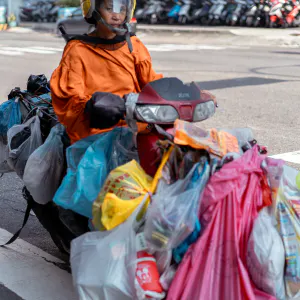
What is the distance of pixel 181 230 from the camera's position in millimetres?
2438

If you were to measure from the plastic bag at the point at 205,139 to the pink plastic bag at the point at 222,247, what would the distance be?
0.38 feet

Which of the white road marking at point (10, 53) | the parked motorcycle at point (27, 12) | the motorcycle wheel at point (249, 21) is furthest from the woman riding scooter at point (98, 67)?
the parked motorcycle at point (27, 12)

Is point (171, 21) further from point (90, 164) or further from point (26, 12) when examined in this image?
point (90, 164)

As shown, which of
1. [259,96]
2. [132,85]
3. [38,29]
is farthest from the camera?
[38,29]

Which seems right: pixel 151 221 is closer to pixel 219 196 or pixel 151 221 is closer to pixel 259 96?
pixel 219 196

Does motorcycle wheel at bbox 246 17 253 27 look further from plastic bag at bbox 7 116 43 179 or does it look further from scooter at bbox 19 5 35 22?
plastic bag at bbox 7 116 43 179

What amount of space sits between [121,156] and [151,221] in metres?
0.58

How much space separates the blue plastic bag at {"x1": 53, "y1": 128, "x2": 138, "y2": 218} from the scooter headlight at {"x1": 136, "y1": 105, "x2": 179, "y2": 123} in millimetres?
329

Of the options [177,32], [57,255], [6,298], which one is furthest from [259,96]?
[177,32]

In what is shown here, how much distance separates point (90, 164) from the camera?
2.92m

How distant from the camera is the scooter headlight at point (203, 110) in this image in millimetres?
2762

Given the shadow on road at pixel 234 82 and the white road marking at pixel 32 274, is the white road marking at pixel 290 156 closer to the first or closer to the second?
the white road marking at pixel 32 274

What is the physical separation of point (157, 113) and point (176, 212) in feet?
1.46

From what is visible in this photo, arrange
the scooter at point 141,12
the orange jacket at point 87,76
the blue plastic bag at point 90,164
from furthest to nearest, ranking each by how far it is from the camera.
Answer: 1. the scooter at point 141,12
2. the orange jacket at point 87,76
3. the blue plastic bag at point 90,164
